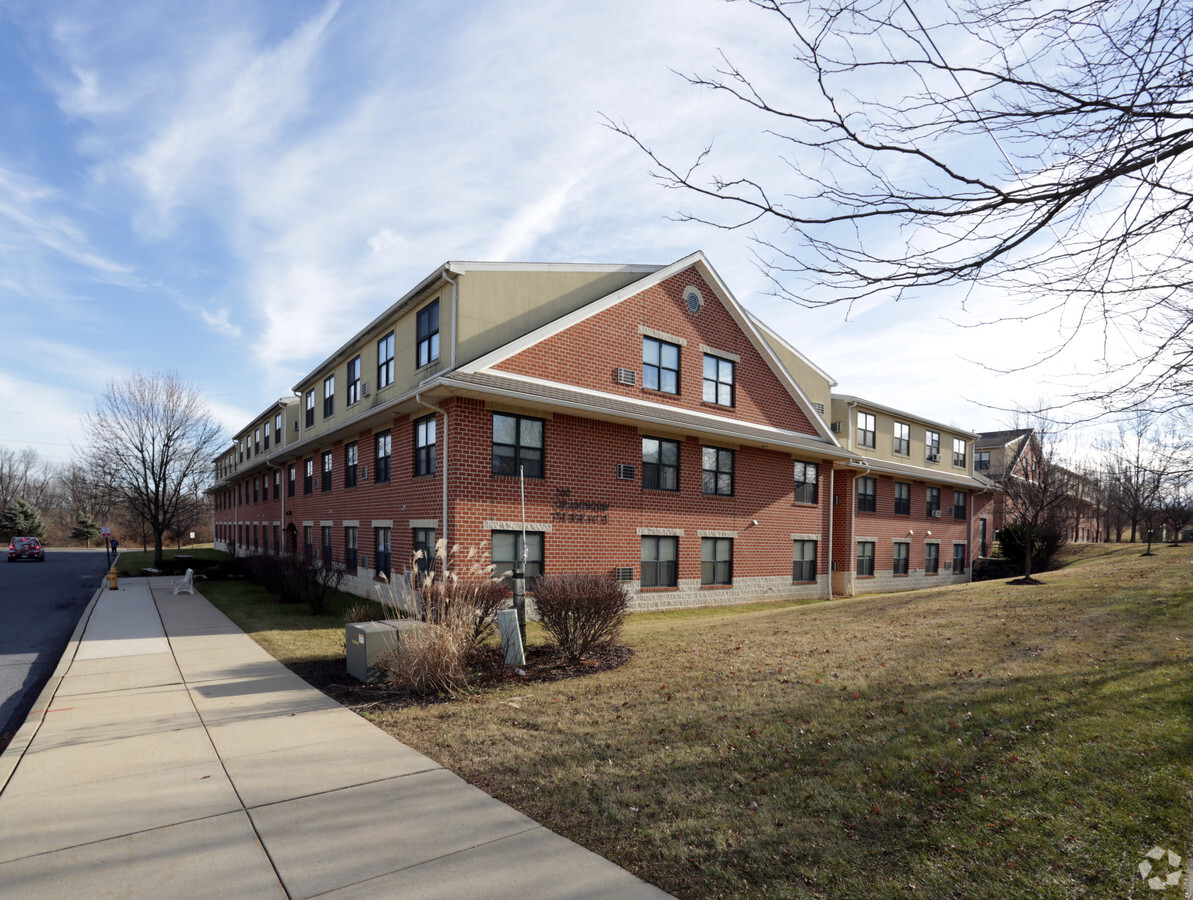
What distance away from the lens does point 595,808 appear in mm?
4711

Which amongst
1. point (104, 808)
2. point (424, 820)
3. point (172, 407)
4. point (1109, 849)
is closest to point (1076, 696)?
point (1109, 849)

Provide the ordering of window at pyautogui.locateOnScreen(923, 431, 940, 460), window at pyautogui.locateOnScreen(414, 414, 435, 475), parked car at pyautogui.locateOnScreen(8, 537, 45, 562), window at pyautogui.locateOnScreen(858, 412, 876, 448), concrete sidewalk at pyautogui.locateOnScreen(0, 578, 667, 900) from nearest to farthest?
concrete sidewalk at pyautogui.locateOnScreen(0, 578, 667, 900), window at pyautogui.locateOnScreen(414, 414, 435, 475), window at pyautogui.locateOnScreen(858, 412, 876, 448), window at pyautogui.locateOnScreen(923, 431, 940, 460), parked car at pyautogui.locateOnScreen(8, 537, 45, 562)

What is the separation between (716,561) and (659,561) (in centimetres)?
245

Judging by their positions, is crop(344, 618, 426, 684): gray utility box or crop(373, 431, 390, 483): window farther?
crop(373, 431, 390, 483): window

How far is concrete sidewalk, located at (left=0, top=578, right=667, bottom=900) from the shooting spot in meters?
3.83

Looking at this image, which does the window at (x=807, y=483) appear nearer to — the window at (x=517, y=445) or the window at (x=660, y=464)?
the window at (x=660, y=464)

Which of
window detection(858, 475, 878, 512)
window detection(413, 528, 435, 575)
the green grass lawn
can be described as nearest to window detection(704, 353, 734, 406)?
window detection(413, 528, 435, 575)

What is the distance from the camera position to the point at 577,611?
9438 mm

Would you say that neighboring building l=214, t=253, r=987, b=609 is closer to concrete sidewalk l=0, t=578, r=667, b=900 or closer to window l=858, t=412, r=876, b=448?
window l=858, t=412, r=876, b=448

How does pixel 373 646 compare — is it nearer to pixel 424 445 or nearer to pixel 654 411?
pixel 424 445

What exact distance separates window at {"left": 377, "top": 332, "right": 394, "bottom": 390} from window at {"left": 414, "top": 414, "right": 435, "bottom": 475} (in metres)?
3.10

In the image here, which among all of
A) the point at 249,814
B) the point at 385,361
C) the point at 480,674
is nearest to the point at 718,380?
the point at 385,361

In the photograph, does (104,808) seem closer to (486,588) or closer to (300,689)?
(300,689)

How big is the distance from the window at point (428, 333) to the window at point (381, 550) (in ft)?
16.4
